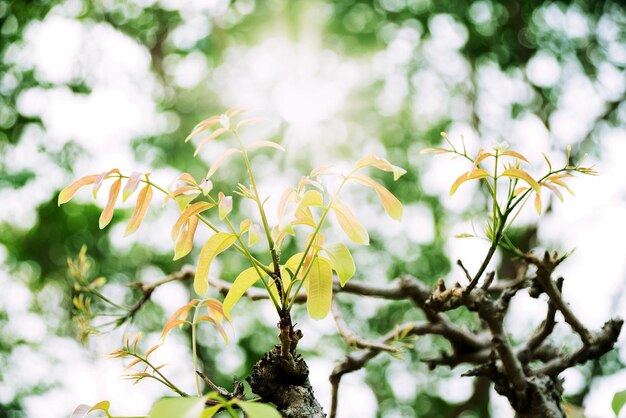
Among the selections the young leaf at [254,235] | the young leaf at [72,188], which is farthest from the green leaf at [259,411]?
the young leaf at [72,188]

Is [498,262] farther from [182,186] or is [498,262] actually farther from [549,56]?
[182,186]

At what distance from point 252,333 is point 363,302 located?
71 cm

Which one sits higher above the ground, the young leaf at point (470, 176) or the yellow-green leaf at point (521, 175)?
the young leaf at point (470, 176)

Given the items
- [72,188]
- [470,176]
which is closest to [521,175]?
[470,176]

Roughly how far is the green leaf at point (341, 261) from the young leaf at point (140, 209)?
158 millimetres

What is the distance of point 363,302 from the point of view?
3250mm

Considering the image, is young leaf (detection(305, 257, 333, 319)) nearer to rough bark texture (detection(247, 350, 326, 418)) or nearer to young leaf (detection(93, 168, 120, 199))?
rough bark texture (detection(247, 350, 326, 418))

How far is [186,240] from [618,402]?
38 cm

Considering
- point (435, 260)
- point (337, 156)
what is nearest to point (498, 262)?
point (435, 260)

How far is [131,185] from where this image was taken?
17.3 inches

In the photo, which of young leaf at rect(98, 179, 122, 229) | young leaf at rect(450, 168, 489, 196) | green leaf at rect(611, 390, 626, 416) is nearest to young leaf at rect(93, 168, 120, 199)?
young leaf at rect(98, 179, 122, 229)

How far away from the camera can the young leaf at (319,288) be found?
0.50 meters

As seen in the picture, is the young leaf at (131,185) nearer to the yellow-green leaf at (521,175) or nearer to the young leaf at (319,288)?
the young leaf at (319,288)

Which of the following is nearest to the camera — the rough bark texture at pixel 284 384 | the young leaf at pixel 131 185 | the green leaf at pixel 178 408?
the green leaf at pixel 178 408
